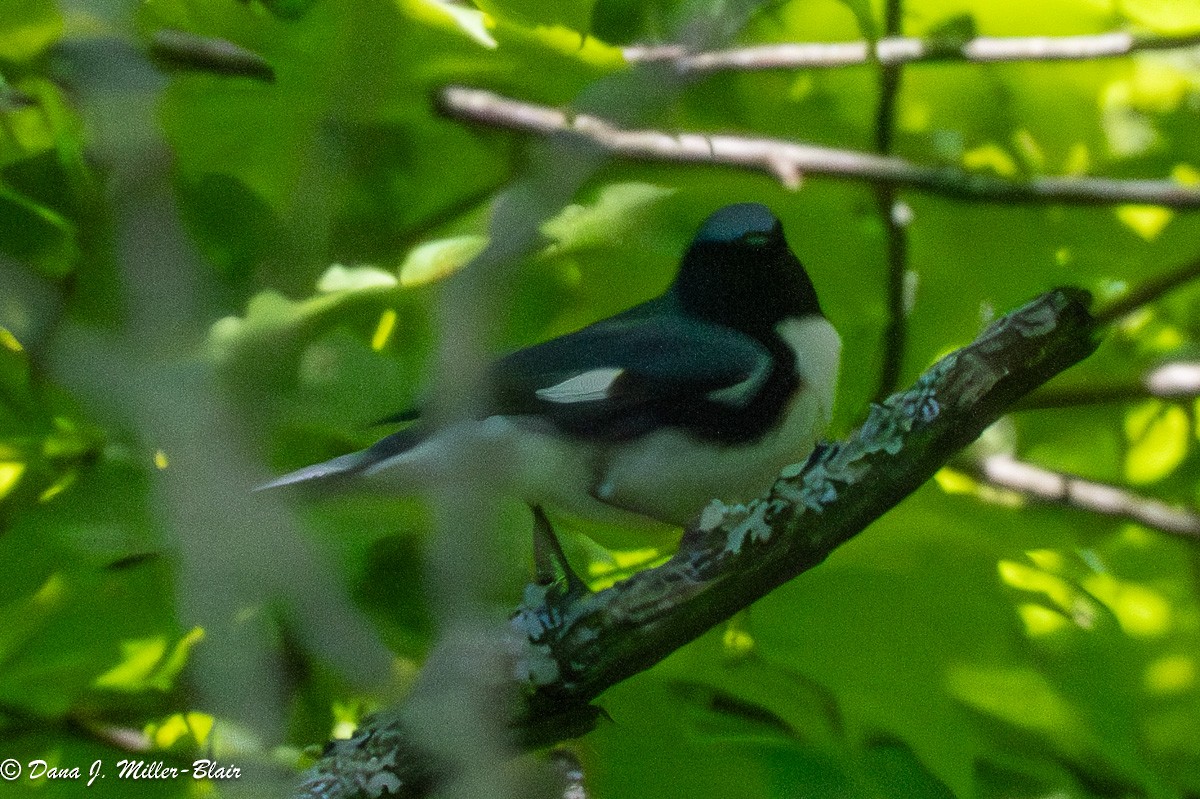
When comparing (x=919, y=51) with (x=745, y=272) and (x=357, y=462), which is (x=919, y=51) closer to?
(x=745, y=272)

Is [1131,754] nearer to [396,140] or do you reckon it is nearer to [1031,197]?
[1031,197]

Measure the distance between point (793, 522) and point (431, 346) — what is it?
0.44 feet

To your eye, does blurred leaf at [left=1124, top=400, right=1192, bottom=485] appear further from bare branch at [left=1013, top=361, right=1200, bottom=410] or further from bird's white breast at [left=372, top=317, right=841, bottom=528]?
bird's white breast at [left=372, top=317, right=841, bottom=528]

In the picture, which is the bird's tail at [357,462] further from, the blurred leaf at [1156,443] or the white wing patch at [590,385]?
the blurred leaf at [1156,443]

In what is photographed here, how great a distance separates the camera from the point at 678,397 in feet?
1.18

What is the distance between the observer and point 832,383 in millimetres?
362

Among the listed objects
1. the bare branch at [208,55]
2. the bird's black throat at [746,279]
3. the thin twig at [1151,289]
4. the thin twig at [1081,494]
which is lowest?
the thin twig at [1081,494]

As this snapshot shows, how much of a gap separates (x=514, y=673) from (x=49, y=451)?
0.58 feet

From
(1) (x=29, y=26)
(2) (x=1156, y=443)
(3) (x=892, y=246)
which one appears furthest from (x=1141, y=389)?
(1) (x=29, y=26)

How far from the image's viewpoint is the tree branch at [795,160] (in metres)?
0.40

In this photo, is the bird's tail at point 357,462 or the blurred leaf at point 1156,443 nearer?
the bird's tail at point 357,462

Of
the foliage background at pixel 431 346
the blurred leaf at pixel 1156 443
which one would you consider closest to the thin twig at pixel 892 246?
the foliage background at pixel 431 346

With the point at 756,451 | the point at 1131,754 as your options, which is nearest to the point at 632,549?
the point at 756,451

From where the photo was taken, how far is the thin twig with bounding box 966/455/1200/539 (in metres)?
0.43
